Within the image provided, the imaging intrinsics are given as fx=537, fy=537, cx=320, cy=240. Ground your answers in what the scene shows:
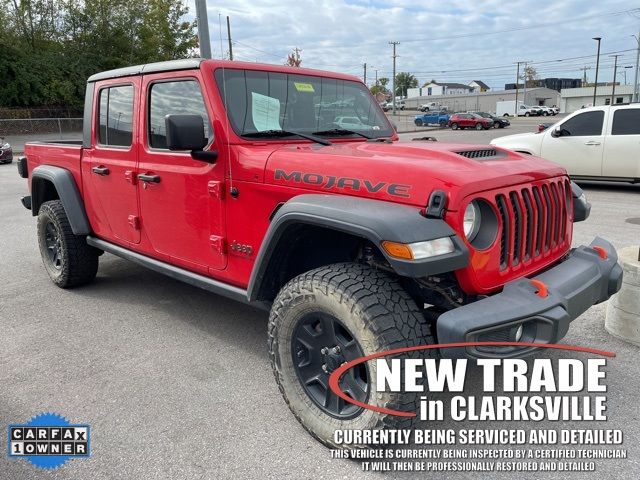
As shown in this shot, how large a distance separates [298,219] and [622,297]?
2499 millimetres

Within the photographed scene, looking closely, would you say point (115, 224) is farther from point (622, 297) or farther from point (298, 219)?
point (622, 297)

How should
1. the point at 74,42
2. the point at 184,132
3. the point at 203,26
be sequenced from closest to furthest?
the point at 184,132 → the point at 203,26 → the point at 74,42

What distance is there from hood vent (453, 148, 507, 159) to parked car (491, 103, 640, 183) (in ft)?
25.5

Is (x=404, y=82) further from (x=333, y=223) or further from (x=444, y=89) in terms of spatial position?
(x=333, y=223)

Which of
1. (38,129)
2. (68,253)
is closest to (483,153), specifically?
(68,253)

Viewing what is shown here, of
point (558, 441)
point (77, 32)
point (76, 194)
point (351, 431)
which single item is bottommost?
point (558, 441)

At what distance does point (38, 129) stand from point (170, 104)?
103ft

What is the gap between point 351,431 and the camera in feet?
8.17

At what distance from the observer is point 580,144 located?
10.0 m

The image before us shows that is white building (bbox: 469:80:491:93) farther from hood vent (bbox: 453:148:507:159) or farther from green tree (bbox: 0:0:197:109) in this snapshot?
hood vent (bbox: 453:148:507:159)

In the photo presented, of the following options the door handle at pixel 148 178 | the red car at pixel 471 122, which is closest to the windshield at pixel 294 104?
the door handle at pixel 148 178

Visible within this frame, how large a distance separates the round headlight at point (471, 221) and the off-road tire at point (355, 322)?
41 cm

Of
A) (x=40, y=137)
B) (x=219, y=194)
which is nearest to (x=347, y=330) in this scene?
(x=219, y=194)

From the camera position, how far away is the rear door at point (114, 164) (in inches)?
157
